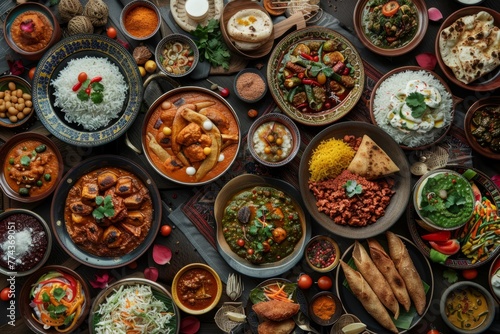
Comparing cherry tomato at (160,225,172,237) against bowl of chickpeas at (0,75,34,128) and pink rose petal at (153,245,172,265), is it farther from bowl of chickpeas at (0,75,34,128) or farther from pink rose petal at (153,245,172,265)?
bowl of chickpeas at (0,75,34,128)

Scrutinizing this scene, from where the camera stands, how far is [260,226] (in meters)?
5.59

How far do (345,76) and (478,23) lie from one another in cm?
155

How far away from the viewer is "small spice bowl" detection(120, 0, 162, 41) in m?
5.81

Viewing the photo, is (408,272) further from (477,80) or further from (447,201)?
(477,80)

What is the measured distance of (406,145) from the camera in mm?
5727

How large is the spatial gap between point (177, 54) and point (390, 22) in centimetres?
239

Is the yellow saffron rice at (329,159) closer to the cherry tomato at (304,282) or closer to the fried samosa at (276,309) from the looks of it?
the cherry tomato at (304,282)

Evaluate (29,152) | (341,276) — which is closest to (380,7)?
(341,276)

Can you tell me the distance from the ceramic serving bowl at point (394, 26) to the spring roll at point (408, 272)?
6.74 feet

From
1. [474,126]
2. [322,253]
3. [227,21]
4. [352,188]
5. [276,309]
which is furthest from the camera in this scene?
[227,21]

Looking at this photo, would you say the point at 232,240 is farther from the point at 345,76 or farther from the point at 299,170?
the point at 345,76

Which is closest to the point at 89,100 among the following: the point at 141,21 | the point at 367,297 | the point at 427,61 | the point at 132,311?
the point at 141,21

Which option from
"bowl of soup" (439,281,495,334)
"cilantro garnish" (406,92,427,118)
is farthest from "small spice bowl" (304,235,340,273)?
"cilantro garnish" (406,92,427,118)

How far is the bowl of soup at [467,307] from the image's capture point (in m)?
5.44
